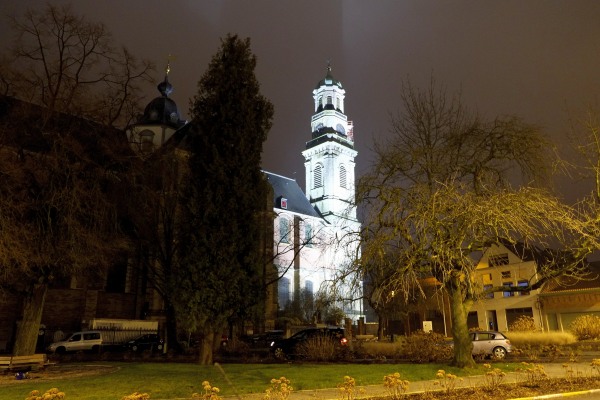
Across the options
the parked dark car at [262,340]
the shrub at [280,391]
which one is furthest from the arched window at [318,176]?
Result: the shrub at [280,391]

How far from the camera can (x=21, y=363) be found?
43.7 feet

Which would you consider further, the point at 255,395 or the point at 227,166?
the point at 227,166

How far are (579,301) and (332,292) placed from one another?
30.5 meters

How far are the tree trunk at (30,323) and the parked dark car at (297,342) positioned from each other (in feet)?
30.3

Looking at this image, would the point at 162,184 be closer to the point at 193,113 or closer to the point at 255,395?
the point at 193,113

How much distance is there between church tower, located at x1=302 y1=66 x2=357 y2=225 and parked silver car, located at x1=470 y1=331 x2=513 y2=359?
1769 inches

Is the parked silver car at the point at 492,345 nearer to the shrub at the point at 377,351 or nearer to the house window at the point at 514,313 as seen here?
the shrub at the point at 377,351

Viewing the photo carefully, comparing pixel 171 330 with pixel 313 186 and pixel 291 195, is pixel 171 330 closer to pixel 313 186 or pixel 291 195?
pixel 291 195

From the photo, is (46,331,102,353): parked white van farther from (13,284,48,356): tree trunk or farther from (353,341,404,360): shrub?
(353,341,404,360): shrub

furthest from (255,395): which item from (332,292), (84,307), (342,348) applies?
(84,307)

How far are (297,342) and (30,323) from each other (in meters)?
10.3

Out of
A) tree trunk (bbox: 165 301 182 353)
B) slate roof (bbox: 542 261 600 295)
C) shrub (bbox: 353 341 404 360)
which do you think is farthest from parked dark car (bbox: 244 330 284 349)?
slate roof (bbox: 542 261 600 295)

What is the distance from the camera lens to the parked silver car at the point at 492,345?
63.0ft

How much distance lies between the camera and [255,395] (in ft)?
29.8
